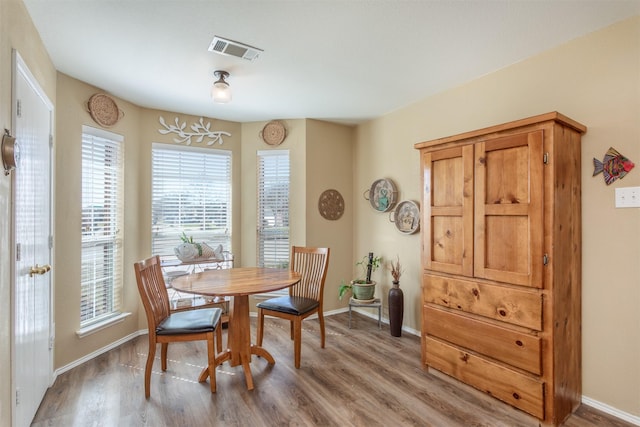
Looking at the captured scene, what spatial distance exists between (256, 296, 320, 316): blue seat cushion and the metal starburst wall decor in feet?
7.25

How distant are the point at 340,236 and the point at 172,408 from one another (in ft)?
8.62

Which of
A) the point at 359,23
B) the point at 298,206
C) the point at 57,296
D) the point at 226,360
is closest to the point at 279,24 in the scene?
the point at 359,23

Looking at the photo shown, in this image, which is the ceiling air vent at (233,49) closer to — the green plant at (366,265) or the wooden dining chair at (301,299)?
the wooden dining chair at (301,299)

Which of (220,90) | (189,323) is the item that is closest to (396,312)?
(189,323)

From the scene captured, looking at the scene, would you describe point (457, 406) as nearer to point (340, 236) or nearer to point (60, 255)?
point (340, 236)

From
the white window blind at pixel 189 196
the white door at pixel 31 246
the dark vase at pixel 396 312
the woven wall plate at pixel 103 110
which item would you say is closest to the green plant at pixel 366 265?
the dark vase at pixel 396 312

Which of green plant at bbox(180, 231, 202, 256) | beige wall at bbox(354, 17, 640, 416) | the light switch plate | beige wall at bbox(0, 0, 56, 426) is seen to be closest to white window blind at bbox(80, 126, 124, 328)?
green plant at bbox(180, 231, 202, 256)

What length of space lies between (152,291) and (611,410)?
3.23 m

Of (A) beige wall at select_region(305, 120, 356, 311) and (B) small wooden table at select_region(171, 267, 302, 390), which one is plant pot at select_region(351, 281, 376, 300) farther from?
(B) small wooden table at select_region(171, 267, 302, 390)

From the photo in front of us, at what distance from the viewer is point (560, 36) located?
213cm

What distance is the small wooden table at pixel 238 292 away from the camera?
2.28 meters

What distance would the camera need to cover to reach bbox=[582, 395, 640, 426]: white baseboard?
75.6 inches

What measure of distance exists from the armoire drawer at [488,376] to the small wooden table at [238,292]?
4.23ft

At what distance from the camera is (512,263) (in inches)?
79.7
